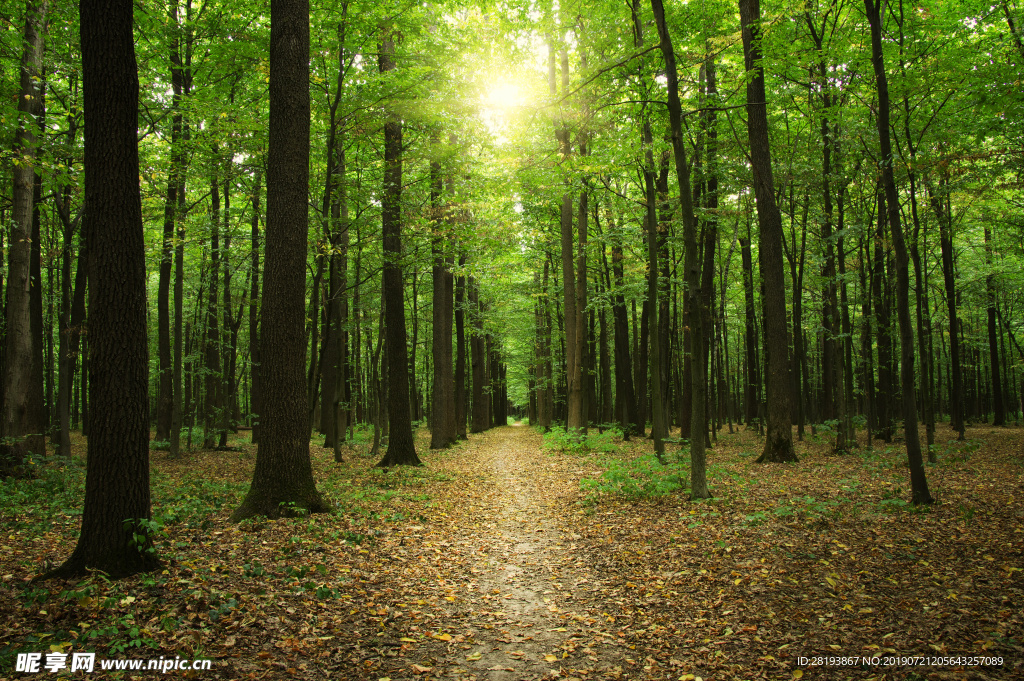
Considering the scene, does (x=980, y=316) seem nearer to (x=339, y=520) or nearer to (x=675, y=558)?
(x=675, y=558)

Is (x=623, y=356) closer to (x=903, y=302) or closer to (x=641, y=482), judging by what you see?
(x=641, y=482)

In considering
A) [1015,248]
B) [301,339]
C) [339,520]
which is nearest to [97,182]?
[301,339]

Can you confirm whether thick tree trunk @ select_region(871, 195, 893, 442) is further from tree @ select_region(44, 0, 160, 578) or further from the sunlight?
tree @ select_region(44, 0, 160, 578)

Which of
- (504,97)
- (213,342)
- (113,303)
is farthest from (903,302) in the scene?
(213,342)

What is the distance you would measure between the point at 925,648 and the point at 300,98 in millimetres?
10144

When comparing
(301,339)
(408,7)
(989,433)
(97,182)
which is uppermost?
(408,7)

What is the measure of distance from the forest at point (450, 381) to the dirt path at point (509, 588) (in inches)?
2.0

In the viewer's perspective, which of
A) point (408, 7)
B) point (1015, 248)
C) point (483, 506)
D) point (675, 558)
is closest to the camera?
point (675, 558)

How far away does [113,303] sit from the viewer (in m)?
5.03

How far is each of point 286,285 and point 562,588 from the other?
599cm

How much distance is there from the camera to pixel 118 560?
484cm

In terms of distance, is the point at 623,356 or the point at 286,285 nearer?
the point at 286,285

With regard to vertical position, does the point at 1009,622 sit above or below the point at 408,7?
below

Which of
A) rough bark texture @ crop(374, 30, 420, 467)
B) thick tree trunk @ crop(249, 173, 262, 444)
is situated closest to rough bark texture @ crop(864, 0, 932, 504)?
rough bark texture @ crop(374, 30, 420, 467)
